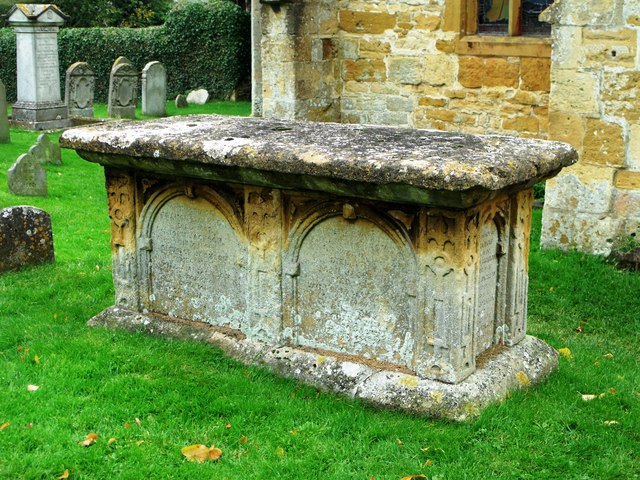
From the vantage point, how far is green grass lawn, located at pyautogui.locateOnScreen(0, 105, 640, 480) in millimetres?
4457

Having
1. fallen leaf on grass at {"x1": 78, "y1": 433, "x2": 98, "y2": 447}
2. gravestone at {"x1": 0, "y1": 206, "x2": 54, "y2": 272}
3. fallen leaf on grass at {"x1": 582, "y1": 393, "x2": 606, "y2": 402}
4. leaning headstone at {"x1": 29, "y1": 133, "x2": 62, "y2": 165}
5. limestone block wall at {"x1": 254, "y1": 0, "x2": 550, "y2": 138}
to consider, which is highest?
limestone block wall at {"x1": 254, "y1": 0, "x2": 550, "y2": 138}

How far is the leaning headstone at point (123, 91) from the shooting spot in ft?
61.2

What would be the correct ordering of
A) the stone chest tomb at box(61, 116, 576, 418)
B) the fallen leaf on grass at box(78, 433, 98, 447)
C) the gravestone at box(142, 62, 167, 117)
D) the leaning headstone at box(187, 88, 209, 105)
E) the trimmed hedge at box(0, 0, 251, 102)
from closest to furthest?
1. the fallen leaf on grass at box(78, 433, 98, 447)
2. the stone chest tomb at box(61, 116, 576, 418)
3. the gravestone at box(142, 62, 167, 117)
4. the leaning headstone at box(187, 88, 209, 105)
5. the trimmed hedge at box(0, 0, 251, 102)

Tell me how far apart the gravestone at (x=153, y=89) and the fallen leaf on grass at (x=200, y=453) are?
1549 centimetres

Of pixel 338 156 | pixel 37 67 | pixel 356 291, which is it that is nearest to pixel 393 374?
pixel 356 291

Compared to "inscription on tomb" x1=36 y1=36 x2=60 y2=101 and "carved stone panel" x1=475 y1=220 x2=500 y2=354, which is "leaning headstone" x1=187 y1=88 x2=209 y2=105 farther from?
"carved stone panel" x1=475 y1=220 x2=500 y2=354

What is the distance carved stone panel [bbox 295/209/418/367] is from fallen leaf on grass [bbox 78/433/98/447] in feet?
4.94

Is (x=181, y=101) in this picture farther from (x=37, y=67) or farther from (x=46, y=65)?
(x=37, y=67)

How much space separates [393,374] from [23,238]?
13.4 ft

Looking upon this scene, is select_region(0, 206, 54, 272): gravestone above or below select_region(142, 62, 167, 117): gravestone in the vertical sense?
below

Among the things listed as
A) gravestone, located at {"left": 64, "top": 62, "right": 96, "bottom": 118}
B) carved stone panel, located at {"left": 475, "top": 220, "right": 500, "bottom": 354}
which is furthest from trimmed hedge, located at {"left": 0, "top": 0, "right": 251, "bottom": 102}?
carved stone panel, located at {"left": 475, "top": 220, "right": 500, "bottom": 354}

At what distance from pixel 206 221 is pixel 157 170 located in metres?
0.47

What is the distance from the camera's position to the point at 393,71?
1055 cm

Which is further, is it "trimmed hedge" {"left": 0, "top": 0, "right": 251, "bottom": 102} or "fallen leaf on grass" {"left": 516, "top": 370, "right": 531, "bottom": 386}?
"trimmed hedge" {"left": 0, "top": 0, "right": 251, "bottom": 102}
